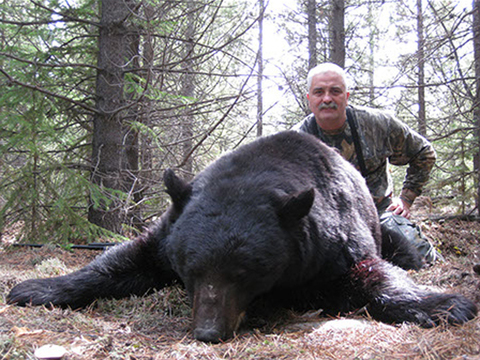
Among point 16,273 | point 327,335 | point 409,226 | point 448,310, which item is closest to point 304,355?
point 327,335

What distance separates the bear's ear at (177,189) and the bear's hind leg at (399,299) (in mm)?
1408

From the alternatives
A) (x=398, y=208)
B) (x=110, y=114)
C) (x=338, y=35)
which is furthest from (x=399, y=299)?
(x=338, y=35)

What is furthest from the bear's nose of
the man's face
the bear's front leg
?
the man's face

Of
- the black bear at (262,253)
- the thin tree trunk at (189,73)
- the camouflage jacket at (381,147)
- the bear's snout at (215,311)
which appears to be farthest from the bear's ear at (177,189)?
the camouflage jacket at (381,147)

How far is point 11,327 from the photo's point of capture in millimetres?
2445

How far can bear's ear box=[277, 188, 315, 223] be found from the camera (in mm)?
2807

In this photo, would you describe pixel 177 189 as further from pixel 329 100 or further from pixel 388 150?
pixel 388 150

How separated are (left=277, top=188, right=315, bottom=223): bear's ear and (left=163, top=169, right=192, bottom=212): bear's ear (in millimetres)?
706

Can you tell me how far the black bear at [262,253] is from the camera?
2.67m

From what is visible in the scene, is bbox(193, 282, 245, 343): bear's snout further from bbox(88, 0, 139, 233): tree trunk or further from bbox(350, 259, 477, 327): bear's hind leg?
bbox(88, 0, 139, 233): tree trunk

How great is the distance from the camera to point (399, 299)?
309 centimetres

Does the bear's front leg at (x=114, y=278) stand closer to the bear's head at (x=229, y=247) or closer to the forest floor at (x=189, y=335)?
the forest floor at (x=189, y=335)

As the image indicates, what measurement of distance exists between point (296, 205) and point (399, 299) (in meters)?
1.06

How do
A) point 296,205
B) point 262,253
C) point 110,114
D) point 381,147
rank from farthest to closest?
1. point 110,114
2. point 381,147
3. point 296,205
4. point 262,253
